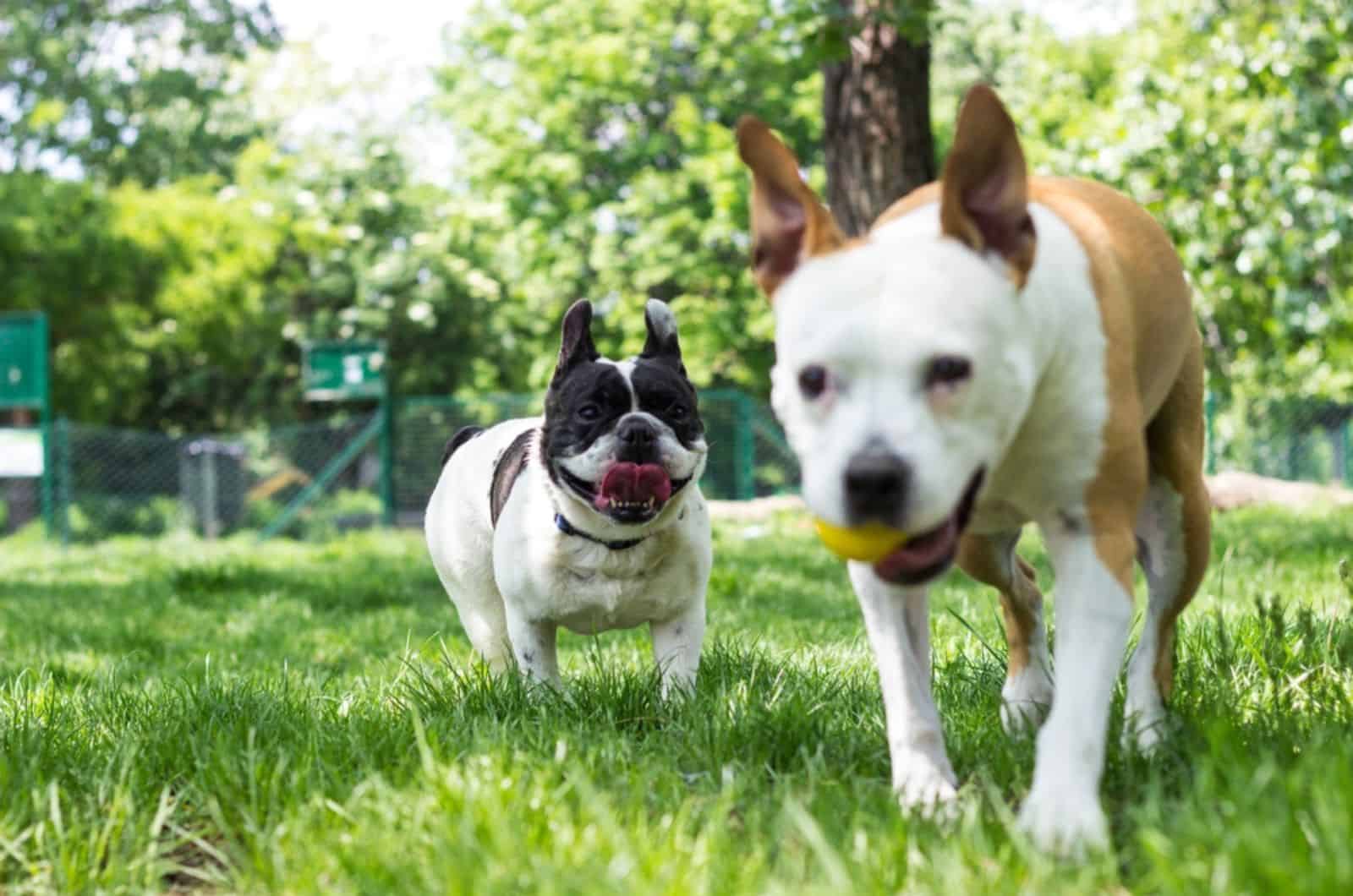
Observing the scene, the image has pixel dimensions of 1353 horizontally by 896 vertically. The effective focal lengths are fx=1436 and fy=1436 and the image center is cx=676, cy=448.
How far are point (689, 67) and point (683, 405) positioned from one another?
63.6 feet

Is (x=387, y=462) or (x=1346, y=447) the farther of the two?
(x=1346, y=447)

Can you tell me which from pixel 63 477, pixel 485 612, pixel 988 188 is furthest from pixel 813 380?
pixel 63 477

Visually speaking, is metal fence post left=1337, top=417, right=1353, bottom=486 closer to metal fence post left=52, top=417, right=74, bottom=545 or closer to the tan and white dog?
metal fence post left=52, top=417, right=74, bottom=545

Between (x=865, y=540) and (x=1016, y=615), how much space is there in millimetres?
1217

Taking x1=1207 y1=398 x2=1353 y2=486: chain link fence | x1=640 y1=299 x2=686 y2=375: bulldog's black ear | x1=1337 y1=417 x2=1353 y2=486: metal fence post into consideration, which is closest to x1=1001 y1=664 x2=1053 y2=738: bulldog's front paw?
x1=640 y1=299 x2=686 y2=375: bulldog's black ear

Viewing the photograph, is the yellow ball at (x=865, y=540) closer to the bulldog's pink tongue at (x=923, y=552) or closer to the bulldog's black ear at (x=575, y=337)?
the bulldog's pink tongue at (x=923, y=552)

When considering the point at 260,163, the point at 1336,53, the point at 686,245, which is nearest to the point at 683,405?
the point at 1336,53

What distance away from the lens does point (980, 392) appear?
2.03m

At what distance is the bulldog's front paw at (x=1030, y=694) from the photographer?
296 cm

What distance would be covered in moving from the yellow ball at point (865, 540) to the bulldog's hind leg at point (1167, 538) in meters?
0.88

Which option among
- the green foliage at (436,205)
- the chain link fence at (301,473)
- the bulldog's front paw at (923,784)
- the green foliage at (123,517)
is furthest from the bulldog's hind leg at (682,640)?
the green foliage at (123,517)

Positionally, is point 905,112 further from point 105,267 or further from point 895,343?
point 105,267

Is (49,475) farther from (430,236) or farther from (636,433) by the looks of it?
(636,433)

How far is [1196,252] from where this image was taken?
1168 centimetres
